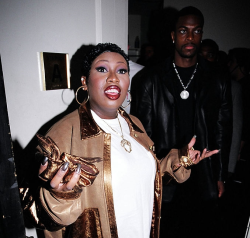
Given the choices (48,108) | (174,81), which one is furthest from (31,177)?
(174,81)

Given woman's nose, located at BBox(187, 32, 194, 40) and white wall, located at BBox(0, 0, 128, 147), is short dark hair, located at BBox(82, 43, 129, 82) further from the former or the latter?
woman's nose, located at BBox(187, 32, 194, 40)

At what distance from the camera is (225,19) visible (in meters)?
3.80

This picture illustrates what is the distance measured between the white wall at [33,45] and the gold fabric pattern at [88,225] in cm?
66

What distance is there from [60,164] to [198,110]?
1.54 meters

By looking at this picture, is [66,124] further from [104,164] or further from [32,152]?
[32,152]

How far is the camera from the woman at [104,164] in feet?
2.92

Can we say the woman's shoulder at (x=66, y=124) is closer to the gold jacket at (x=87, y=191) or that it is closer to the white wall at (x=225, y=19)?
the gold jacket at (x=87, y=191)

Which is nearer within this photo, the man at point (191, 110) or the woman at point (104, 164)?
the woman at point (104, 164)

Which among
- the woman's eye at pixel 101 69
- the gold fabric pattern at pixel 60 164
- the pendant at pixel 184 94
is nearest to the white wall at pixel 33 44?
the woman's eye at pixel 101 69

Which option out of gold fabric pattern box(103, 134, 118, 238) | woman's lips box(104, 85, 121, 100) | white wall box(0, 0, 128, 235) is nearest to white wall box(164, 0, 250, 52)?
white wall box(0, 0, 128, 235)

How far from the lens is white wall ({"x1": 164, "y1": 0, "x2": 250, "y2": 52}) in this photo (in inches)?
145

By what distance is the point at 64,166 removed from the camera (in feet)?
2.22

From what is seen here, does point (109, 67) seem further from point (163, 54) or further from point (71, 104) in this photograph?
point (163, 54)

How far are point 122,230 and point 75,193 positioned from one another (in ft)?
1.70
